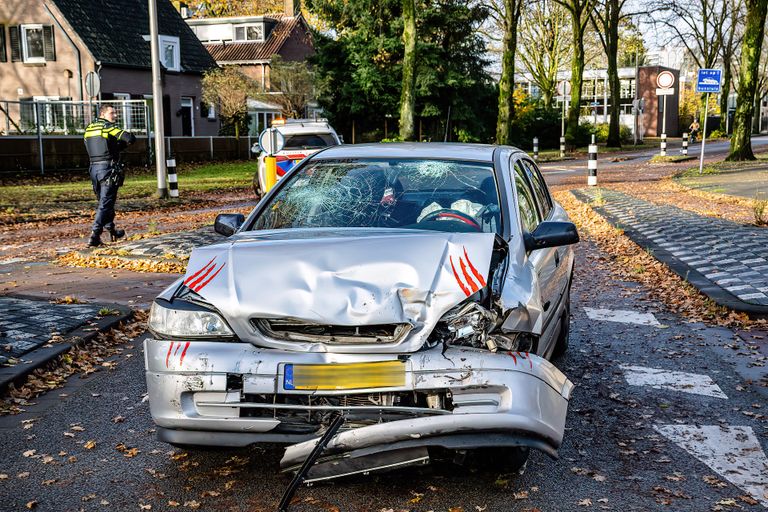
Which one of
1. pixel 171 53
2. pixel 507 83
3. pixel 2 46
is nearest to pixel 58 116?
pixel 2 46

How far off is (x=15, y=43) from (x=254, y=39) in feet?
71.9

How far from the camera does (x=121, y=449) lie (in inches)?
192

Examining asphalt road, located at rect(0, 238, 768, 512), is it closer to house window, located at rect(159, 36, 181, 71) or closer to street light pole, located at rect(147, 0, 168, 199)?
street light pole, located at rect(147, 0, 168, 199)

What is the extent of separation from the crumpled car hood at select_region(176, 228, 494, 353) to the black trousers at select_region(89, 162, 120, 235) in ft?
31.5

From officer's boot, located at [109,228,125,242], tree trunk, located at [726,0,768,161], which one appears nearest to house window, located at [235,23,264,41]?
tree trunk, located at [726,0,768,161]

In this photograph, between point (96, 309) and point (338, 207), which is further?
point (96, 309)

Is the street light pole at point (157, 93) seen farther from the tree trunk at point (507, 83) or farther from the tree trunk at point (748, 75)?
the tree trunk at point (507, 83)

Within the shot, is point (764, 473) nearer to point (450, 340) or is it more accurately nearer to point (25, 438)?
point (450, 340)

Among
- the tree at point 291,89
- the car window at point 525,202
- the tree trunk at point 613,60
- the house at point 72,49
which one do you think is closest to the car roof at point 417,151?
the car window at point 525,202

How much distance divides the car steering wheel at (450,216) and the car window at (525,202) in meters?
0.29

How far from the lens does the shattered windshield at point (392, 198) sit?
5227 mm

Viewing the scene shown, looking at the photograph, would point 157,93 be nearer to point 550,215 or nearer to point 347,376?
point 550,215

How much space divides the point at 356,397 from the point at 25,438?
217 centimetres

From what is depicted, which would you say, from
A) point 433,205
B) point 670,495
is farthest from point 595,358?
point 670,495
